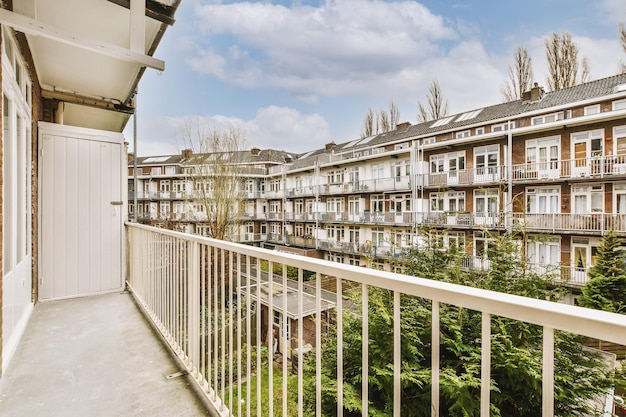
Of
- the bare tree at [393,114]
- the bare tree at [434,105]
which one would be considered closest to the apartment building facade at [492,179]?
the bare tree at [434,105]

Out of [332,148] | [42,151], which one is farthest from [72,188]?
[332,148]

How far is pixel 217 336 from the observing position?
5.75 ft

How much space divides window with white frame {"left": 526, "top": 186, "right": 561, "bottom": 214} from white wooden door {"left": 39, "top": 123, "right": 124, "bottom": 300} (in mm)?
12918

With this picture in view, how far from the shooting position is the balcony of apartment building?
67 cm

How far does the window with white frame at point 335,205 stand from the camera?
65.9 ft

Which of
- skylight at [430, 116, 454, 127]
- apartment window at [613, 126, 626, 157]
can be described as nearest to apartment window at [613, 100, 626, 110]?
apartment window at [613, 126, 626, 157]

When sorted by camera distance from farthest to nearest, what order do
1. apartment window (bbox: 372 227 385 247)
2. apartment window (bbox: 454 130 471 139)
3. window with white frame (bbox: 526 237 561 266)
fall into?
apartment window (bbox: 372 227 385 247), apartment window (bbox: 454 130 471 139), window with white frame (bbox: 526 237 561 266)

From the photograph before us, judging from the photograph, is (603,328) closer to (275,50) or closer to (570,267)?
(570,267)

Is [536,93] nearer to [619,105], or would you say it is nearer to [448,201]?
[619,105]

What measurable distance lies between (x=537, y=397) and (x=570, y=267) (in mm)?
10582

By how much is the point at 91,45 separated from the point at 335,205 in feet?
61.2

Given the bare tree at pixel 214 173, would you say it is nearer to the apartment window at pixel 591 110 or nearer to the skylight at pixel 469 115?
the skylight at pixel 469 115

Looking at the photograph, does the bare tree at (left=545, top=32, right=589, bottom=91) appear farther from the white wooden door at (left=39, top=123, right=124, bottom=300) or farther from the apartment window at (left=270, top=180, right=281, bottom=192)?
the white wooden door at (left=39, top=123, right=124, bottom=300)

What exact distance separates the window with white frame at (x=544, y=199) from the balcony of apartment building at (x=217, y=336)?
11.8 m
